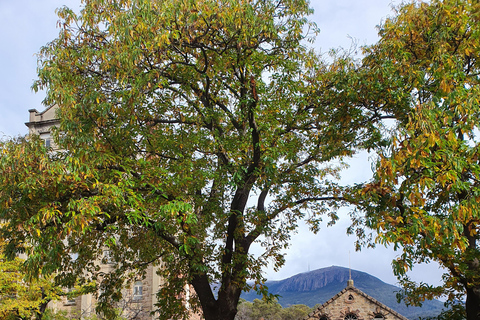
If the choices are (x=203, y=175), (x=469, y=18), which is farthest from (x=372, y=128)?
(x=203, y=175)

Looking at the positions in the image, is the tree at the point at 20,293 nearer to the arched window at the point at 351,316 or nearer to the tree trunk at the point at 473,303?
the arched window at the point at 351,316

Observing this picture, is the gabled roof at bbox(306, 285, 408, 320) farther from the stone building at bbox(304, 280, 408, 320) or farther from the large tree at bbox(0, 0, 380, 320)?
the large tree at bbox(0, 0, 380, 320)

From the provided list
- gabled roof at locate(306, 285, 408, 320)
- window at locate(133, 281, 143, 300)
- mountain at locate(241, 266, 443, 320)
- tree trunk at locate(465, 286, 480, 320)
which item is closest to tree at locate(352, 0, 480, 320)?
tree trunk at locate(465, 286, 480, 320)

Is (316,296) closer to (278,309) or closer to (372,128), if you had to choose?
(278,309)

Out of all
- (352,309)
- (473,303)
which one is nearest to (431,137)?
(473,303)

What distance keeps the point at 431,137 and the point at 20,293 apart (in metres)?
20.4

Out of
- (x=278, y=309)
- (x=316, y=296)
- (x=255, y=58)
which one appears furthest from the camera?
(x=316, y=296)

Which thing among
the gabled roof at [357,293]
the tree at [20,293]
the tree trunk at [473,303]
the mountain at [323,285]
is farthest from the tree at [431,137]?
the mountain at [323,285]

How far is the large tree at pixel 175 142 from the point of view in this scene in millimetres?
9766

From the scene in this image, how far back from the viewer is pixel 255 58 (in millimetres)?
11930

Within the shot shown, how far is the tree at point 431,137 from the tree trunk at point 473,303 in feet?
0.08

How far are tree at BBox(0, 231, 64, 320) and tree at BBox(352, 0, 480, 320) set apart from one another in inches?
625

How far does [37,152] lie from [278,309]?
47.8 metres

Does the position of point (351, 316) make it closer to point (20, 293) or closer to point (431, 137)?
point (20, 293)
